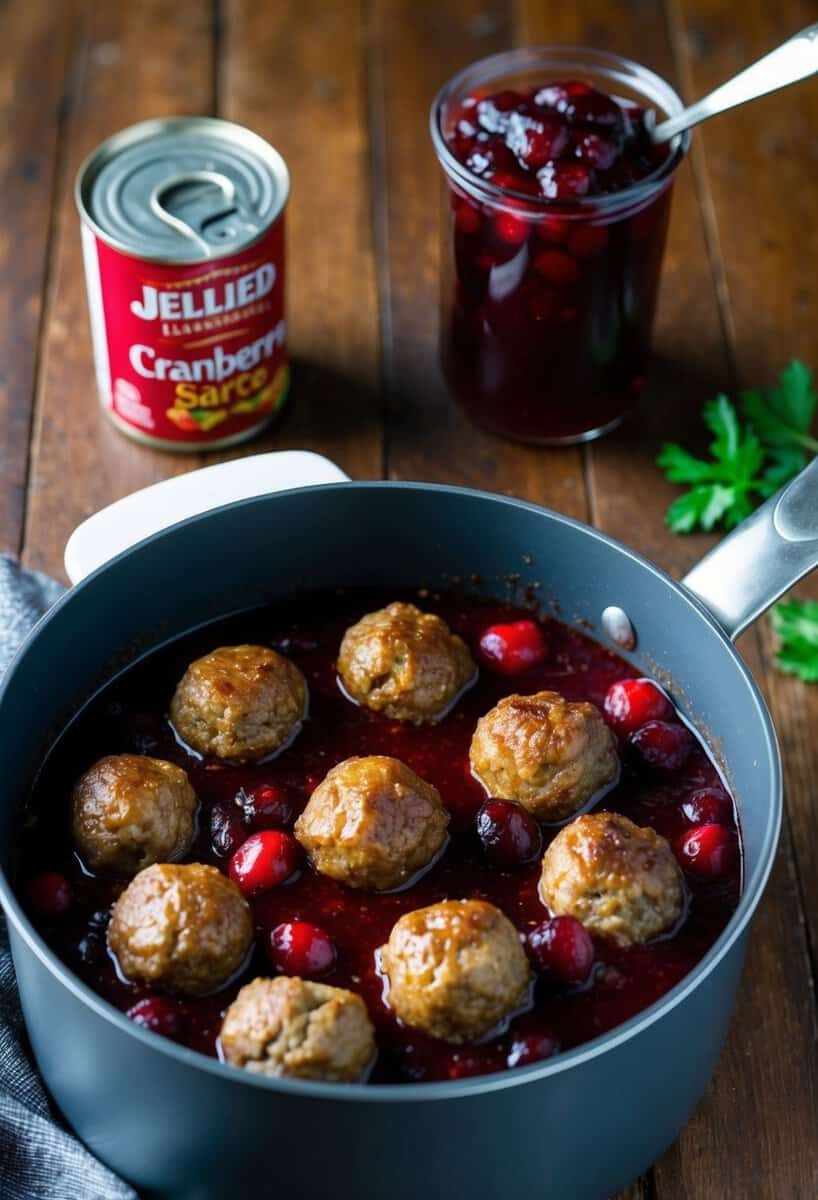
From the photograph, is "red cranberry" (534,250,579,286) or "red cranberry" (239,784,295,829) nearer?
"red cranberry" (239,784,295,829)

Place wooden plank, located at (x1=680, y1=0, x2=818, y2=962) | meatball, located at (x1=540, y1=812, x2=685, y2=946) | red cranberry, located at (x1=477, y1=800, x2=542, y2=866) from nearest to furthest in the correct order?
meatball, located at (x1=540, y1=812, x2=685, y2=946), red cranberry, located at (x1=477, y1=800, x2=542, y2=866), wooden plank, located at (x1=680, y1=0, x2=818, y2=962)

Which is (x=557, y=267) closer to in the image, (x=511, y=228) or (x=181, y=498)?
(x=511, y=228)

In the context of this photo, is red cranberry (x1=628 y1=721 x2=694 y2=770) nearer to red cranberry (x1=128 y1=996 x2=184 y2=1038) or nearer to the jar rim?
red cranberry (x1=128 y1=996 x2=184 y2=1038)

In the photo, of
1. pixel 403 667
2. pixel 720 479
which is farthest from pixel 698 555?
pixel 403 667

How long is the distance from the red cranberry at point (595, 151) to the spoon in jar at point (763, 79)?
5.7 inches

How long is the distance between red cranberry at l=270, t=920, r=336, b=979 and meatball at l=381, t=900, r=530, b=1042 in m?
0.11

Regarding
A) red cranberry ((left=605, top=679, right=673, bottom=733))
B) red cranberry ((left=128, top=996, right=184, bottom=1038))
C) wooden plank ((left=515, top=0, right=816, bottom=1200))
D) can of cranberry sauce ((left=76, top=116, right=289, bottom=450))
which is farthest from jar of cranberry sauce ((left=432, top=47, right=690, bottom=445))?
red cranberry ((left=128, top=996, right=184, bottom=1038))

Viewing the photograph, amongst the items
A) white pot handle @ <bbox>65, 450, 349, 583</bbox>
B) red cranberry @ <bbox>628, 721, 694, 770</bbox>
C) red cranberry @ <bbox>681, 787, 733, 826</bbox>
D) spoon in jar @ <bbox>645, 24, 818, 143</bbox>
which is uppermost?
spoon in jar @ <bbox>645, 24, 818, 143</bbox>

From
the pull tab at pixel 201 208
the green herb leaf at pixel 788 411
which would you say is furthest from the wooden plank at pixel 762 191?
the pull tab at pixel 201 208

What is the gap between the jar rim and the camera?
2824 mm

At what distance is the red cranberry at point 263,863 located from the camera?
2195 mm

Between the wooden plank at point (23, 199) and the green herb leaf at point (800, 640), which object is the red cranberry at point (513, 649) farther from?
the wooden plank at point (23, 199)

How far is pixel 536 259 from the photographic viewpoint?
9.59ft

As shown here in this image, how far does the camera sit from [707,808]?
2328 mm
